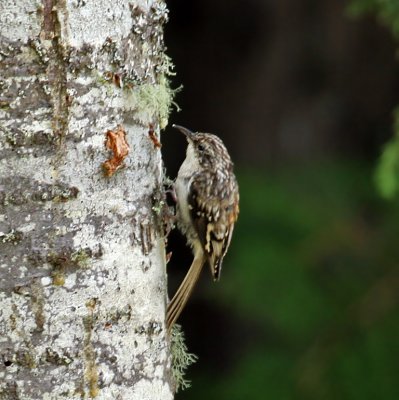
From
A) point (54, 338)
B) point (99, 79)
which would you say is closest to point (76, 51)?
point (99, 79)

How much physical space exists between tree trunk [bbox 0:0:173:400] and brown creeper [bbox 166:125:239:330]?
4.57ft

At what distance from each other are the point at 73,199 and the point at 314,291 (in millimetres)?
4076

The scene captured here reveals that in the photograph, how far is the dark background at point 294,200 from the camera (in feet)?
21.3

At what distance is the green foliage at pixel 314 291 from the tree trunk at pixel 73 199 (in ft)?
11.6

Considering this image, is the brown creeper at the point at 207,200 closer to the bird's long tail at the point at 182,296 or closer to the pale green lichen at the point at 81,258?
the bird's long tail at the point at 182,296

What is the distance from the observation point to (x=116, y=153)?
2.94m

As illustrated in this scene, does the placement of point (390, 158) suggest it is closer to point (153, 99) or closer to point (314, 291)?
point (314, 291)

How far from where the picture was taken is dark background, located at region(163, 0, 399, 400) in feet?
21.3

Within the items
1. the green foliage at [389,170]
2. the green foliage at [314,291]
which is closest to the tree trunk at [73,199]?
the green foliage at [389,170]

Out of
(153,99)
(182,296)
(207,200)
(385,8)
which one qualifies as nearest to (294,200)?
(385,8)

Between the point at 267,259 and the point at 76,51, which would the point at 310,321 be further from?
the point at 76,51

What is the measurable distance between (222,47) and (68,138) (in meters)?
5.05

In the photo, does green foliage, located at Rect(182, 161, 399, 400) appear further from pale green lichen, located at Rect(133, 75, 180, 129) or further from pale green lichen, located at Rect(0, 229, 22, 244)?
pale green lichen, located at Rect(0, 229, 22, 244)

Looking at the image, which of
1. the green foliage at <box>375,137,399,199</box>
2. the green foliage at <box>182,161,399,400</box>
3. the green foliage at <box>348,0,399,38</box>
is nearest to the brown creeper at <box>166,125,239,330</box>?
the green foliage at <box>375,137,399,199</box>
